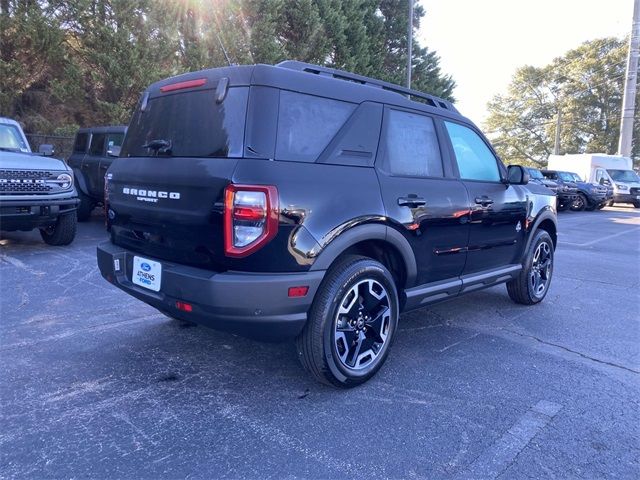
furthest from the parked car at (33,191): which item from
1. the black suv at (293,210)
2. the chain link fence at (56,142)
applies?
the chain link fence at (56,142)

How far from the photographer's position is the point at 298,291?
9.23 feet

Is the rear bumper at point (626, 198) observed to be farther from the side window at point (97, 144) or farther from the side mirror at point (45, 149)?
the side mirror at point (45, 149)

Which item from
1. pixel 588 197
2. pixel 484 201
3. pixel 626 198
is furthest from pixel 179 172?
pixel 626 198

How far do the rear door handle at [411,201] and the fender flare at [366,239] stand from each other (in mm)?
211

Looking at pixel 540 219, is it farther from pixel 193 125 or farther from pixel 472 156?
pixel 193 125

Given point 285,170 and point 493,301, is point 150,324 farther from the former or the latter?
point 493,301

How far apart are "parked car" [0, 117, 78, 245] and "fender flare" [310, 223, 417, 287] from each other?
5.46m

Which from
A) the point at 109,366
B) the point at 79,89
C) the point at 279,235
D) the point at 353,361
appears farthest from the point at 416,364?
the point at 79,89

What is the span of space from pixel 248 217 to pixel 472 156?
2591mm

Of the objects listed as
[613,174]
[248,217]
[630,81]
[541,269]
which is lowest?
[541,269]

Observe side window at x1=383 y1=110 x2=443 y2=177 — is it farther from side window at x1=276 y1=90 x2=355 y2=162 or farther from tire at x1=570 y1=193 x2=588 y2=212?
tire at x1=570 y1=193 x2=588 y2=212

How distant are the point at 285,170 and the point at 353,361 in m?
1.34

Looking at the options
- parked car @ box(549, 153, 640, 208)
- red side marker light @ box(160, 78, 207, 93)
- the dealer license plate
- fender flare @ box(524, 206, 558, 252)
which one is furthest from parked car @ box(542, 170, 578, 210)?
the dealer license plate

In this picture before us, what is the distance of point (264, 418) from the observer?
2.85 m
